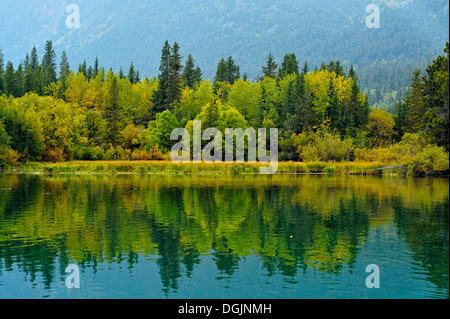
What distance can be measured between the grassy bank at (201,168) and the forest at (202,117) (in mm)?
3838

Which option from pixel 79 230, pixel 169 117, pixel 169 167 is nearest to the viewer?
pixel 79 230

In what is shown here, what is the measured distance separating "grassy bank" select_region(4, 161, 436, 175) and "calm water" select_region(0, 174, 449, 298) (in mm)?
31347

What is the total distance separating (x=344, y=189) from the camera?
49719 millimetres

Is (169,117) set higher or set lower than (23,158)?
higher

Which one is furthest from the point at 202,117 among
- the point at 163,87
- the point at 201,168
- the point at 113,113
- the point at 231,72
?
the point at 231,72

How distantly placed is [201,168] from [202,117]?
20.1m

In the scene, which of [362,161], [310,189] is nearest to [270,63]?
[362,161]

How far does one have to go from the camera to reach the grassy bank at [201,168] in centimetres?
7425

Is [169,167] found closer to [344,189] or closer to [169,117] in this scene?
[169,117]

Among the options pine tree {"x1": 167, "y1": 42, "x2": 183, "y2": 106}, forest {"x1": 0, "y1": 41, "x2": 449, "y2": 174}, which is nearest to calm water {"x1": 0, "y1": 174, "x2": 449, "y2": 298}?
forest {"x1": 0, "y1": 41, "x2": 449, "y2": 174}

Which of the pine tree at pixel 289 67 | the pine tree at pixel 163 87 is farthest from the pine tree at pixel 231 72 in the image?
the pine tree at pixel 163 87

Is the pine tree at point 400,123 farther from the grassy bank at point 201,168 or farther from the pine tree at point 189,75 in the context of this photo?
the pine tree at point 189,75
